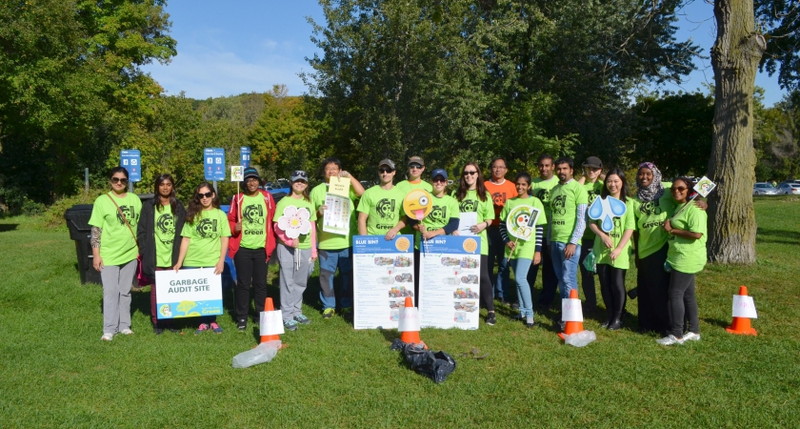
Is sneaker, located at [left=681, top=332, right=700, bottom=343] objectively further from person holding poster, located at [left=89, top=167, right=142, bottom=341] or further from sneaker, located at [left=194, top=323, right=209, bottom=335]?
person holding poster, located at [left=89, top=167, right=142, bottom=341]

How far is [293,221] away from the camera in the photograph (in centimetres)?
665

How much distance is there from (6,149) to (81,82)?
48.4 ft

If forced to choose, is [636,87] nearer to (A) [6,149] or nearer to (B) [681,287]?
(B) [681,287]

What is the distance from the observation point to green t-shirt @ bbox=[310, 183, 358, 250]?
23.1 feet

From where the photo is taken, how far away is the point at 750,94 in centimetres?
1002

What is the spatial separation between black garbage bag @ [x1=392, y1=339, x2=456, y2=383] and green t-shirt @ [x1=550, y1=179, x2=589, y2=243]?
2311 millimetres

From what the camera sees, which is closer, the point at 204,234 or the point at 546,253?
the point at 204,234

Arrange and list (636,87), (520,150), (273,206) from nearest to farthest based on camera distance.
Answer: (273,206), (520,150), (636,87)

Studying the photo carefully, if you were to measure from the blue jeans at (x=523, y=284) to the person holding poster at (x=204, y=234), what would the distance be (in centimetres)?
321

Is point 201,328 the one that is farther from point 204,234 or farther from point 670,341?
point 670,341

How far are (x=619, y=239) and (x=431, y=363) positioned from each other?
108 inches

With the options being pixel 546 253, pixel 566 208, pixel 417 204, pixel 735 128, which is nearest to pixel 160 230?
pixel 417 204

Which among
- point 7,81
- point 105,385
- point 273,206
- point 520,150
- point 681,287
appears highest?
point 7,81

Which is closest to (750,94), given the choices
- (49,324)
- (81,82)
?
(49,324)
